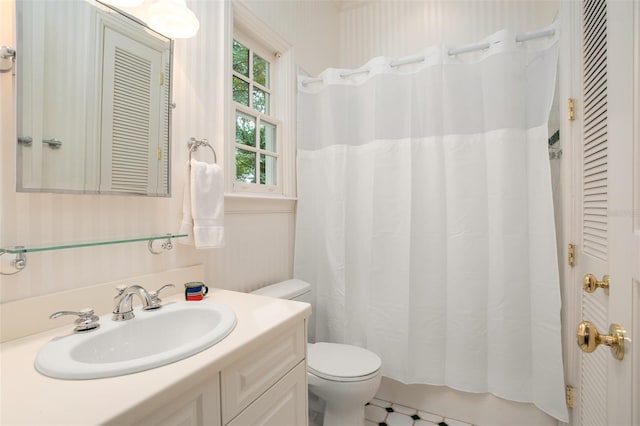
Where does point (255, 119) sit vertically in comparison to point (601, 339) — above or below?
above

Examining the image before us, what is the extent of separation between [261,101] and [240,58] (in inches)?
10.3

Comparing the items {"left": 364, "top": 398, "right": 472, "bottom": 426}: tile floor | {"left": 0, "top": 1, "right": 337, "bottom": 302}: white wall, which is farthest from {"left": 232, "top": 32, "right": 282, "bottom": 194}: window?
{"left": 364, "top": 398, "right": 472, "bottom": 426}: tile floor

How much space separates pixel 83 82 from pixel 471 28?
2.38m

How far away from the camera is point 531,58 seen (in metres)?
1.51

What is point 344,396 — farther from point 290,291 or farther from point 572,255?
point 572,255

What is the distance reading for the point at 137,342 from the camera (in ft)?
3.02

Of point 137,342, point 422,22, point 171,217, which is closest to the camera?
point 137,342

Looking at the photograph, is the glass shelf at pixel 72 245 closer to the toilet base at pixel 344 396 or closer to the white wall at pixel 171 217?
the white wall at pixel 171 217

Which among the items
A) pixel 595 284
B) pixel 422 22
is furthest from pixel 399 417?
pixel 422 22

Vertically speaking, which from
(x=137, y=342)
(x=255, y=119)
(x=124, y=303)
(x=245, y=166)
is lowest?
(x=137, y=342)

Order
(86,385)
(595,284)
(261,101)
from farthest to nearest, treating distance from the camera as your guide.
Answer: (261,101), (595,284), (86,385)

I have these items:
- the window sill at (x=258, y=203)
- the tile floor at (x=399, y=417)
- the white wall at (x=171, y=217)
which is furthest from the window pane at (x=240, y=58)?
the tile floor at (x=399, y=417)

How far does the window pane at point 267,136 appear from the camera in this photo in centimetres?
191

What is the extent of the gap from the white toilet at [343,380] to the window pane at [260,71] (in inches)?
51.1
